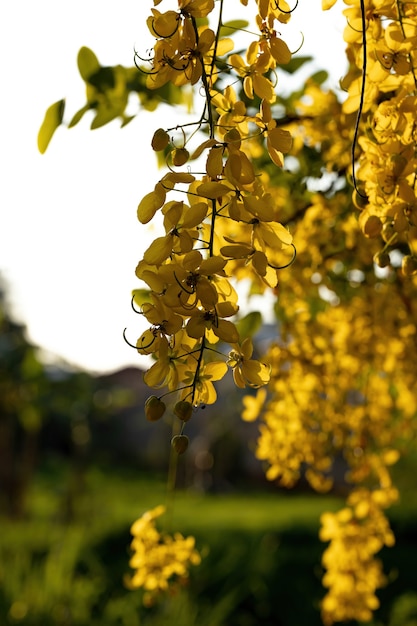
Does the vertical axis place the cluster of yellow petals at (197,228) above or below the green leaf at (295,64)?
below

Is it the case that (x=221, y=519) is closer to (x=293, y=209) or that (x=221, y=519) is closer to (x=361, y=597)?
(x=361, y=597)

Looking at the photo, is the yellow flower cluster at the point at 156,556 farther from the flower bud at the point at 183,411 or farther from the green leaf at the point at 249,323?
the flower bud at the point at 183,411

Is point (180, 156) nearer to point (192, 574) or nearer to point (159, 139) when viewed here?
point (159, 139)

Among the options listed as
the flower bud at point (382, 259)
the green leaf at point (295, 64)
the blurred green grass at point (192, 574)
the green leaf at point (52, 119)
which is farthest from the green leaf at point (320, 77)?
the blurred green grass at point (192, 574)

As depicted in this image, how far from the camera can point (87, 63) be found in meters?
0.95

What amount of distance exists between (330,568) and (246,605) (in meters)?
1.44

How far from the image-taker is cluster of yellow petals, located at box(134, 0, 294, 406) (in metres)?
0.49

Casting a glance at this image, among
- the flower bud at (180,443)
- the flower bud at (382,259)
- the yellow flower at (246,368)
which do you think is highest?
the flower bud at (382,259)

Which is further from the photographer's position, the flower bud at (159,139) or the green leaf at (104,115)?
the green leaf at (104,115)

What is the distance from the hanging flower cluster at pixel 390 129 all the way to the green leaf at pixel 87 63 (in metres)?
0.41

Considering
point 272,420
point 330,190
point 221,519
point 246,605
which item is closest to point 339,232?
point 330,190

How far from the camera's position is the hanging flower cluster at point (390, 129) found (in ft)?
1.84

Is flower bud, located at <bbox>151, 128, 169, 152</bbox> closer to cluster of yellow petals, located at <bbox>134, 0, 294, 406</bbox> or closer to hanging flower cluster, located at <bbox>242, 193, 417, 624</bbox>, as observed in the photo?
cluster of yellow petals, located at <bbox>134, 0, 294, 406</bbox>

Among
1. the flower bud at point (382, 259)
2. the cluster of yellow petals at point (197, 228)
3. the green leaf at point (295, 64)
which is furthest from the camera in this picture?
the green leaf at point (295, 64)
